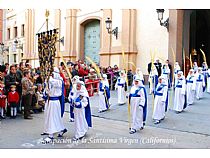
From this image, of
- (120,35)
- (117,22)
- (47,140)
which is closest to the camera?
(47,140)

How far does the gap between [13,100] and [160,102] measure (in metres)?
4.68

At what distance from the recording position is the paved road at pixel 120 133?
23.6ft

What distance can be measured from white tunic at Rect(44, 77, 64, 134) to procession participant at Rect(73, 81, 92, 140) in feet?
1.42

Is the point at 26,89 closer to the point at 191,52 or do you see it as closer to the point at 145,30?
the point at 145,30

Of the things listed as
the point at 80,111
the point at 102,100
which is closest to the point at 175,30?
the point at 102,100

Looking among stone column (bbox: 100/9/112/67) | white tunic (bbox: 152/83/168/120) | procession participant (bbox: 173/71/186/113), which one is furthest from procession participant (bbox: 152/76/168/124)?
stone column (bbox: 100/9/112/67)

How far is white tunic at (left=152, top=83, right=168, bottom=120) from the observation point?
9516mm

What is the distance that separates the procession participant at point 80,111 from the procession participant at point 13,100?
3.03 metres

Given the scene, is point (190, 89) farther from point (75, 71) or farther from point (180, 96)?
point (75, 71)

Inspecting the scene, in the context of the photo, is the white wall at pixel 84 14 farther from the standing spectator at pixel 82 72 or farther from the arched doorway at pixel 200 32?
the standing spectator at pixel 82 72

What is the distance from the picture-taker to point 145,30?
18641 mm

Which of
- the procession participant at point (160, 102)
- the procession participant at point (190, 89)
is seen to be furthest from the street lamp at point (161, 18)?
the procession participant at point (160, 102)

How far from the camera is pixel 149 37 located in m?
18.4

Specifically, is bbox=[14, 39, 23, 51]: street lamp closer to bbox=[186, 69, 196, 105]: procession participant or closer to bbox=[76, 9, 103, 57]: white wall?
bbox=[76, 9, 103, 57]: white wall
